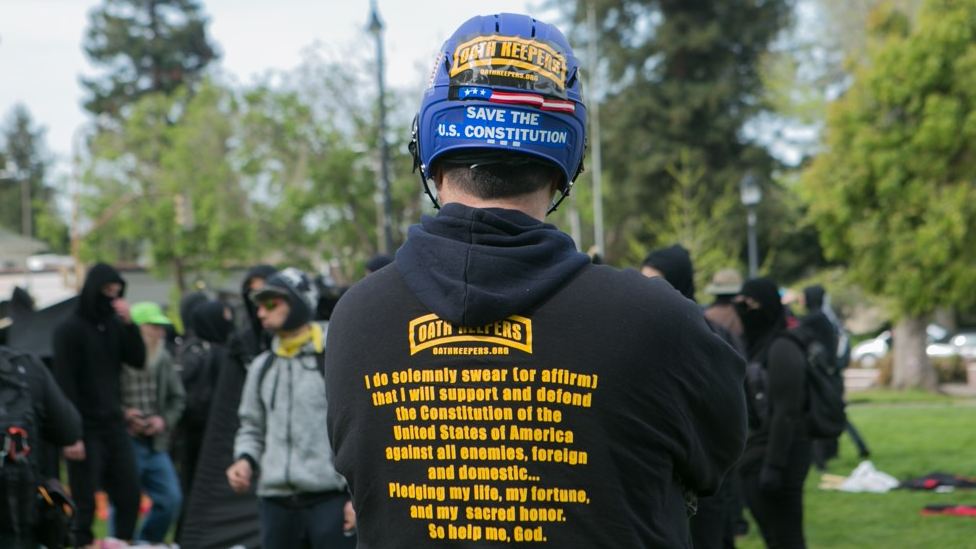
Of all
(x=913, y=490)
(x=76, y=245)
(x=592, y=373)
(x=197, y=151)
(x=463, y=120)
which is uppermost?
(x=197, y=151)

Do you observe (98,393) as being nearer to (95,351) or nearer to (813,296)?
(95,351)

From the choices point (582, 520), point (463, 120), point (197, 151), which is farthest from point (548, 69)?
point (197, 151)

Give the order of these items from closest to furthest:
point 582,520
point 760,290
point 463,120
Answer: point 582,520, point 463,120, point 760,290

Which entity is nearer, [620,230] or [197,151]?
[197,151]

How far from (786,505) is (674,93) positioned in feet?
141

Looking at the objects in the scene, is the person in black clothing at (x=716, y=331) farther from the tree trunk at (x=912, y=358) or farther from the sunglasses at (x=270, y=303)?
the tree trunk at (x=912, y=358)

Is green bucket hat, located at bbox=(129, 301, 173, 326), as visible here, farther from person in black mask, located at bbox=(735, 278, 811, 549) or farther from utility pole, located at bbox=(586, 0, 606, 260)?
utility pole, located at bbox=(586, 0, 606, 260)

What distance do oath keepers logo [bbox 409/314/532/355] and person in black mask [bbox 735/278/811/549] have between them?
5112 mm

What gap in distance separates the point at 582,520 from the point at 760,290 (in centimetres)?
593

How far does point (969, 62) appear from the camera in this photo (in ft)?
92.4

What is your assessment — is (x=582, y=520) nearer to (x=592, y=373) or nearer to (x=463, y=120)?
(x=592, y=373)

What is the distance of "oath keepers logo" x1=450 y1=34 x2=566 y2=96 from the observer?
7.75ft

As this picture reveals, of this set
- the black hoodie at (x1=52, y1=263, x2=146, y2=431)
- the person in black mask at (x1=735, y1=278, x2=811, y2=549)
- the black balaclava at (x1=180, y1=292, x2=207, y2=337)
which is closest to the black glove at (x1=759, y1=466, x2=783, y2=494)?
the person in black mask at (x1=735, y1=278, x2=811, y2=549)

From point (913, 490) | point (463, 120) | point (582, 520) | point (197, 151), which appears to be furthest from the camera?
point (197, 151)
